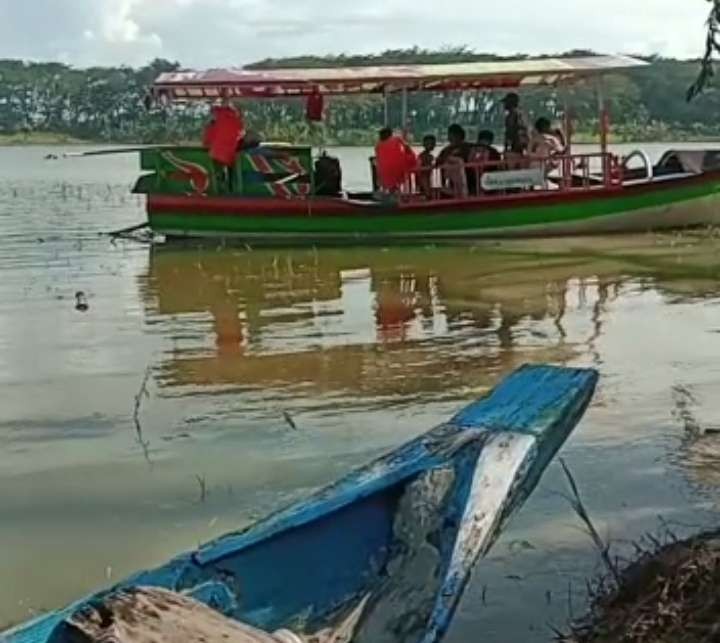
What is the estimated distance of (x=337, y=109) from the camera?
30781 mm

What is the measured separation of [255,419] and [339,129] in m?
39.9

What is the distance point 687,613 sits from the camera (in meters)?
4.13

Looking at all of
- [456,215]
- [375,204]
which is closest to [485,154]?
[456,215]

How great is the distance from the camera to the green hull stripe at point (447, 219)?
18984 mm

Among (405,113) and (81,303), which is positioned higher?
(405,113)

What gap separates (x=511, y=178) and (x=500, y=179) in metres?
0.14

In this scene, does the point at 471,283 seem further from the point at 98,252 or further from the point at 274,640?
the point at 274,640

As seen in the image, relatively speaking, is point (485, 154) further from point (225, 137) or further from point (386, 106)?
point (225, 137)

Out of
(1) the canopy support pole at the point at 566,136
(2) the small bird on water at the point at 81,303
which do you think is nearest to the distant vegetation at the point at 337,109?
(1) the canopy support pole at the point at 566,136

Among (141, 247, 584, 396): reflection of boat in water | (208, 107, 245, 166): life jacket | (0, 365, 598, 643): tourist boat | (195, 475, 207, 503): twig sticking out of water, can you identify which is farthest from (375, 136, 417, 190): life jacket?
(0, 365, 598, 643): tourist boat

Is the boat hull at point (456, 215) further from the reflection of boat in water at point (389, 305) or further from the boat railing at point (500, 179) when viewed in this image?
the reflection of boat in water at point (389, 305)

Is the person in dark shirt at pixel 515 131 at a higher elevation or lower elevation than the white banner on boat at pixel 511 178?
higher

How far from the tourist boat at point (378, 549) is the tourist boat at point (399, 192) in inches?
557

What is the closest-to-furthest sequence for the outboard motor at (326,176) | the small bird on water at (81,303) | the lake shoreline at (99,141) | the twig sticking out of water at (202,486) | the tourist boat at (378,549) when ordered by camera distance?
the tourist boat at (378,549), the twig sticking out of water at (202,486), the small bird on water at (81,303), the outboard motor at (326,176), the lake shoreline at (99,141)
